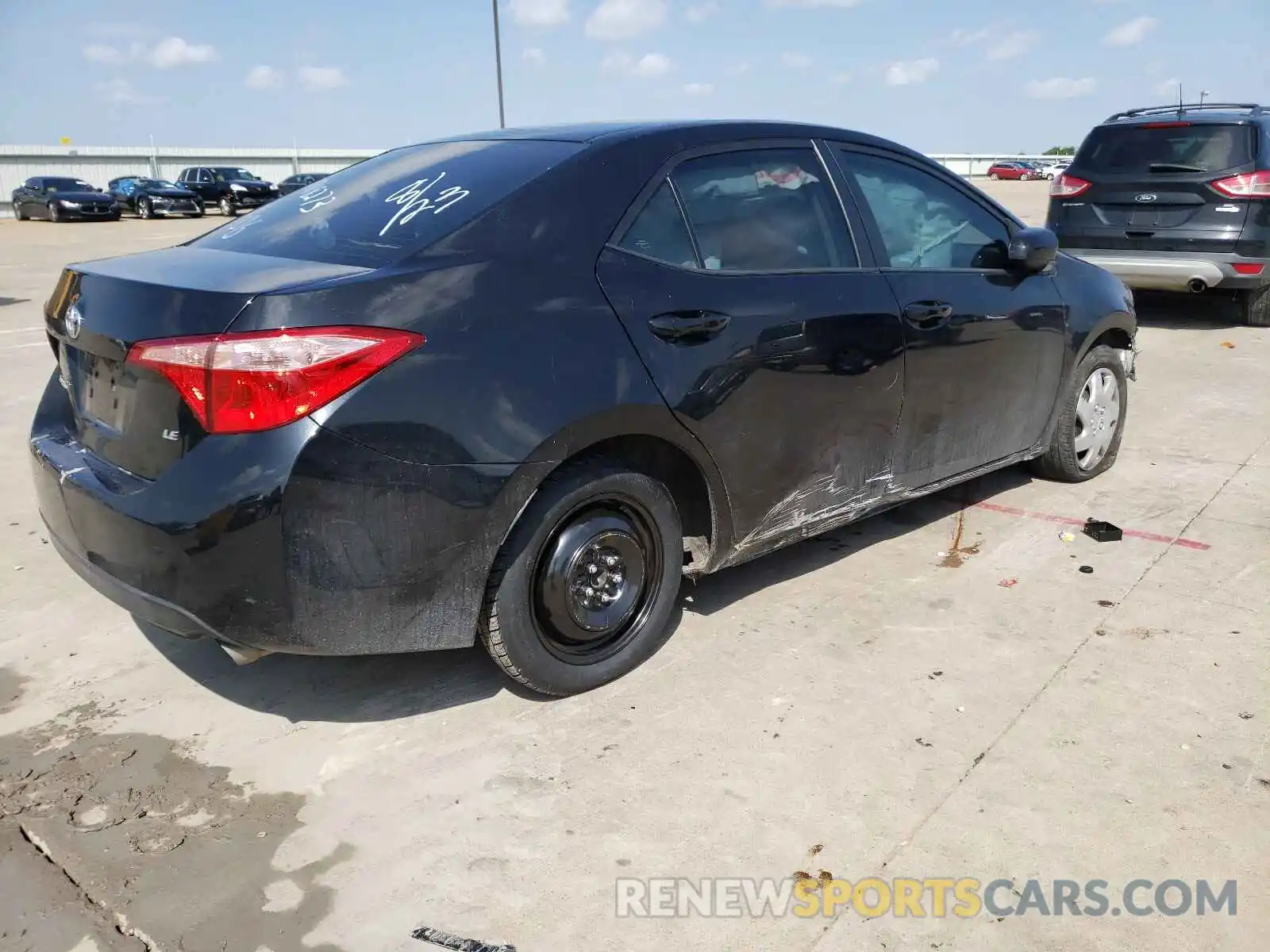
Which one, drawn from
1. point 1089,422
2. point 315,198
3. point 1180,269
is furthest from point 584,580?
point 1180,269

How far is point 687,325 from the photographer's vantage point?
311cm

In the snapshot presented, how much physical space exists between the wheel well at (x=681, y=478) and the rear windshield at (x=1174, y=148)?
7599 mm

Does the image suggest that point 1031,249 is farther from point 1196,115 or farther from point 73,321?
point 1196,115

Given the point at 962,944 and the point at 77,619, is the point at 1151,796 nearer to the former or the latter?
the point at 962,944

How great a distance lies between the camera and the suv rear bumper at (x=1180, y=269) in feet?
29.2

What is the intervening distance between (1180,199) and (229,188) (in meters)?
31.9

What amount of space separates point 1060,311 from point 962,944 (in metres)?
3.19

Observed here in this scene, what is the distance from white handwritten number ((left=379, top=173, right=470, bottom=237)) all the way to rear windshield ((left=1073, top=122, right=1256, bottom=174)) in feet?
26.1

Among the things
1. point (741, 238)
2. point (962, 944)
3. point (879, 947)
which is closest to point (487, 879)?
point (879, 947)

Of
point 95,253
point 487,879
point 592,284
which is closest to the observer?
point 487,879

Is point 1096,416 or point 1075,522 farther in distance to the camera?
point 1096,416

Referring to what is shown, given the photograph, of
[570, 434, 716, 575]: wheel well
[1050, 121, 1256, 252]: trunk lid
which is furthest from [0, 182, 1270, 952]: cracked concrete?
[1050, 121, 1256, 252]: trunk lid

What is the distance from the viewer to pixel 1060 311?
4.63 m

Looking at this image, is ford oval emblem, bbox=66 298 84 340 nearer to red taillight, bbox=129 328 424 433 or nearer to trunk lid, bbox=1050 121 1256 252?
red taillight, bbox=129 328 424 433
